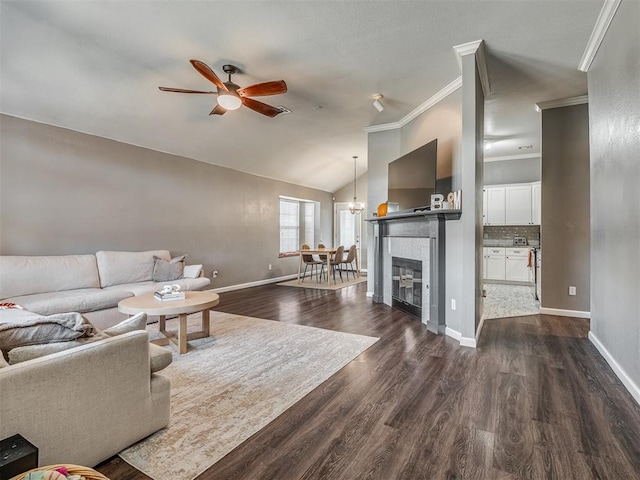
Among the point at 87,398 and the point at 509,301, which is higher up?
the point at 87,398

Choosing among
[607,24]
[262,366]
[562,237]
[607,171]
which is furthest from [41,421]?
[562,237]

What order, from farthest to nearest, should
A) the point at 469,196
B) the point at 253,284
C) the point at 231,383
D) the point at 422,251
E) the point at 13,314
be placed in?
the point at 253,284
the point at 422,251
the point at 469,196
the point at 13,314
the point at 231,383

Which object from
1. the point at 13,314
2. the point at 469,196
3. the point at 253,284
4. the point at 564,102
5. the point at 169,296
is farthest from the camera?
A: the point at 253,284

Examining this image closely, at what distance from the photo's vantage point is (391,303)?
5.13 m

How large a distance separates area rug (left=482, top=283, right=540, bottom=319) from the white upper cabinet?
4.81ft

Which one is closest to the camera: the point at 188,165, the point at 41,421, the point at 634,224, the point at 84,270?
the point at 41,421

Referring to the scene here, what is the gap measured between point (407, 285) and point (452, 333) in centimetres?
120

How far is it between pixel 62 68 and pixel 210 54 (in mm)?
1615

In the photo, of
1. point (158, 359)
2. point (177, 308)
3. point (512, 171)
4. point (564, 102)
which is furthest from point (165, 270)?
point (512, 171)

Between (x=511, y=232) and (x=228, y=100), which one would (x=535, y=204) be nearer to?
(x=511, y=232)

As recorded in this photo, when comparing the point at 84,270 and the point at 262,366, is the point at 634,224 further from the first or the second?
the point at 84,270

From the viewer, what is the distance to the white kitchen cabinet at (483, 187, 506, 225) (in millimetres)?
7273

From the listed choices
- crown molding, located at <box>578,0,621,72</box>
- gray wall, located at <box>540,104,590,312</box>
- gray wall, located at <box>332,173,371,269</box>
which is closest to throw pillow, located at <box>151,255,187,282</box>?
gray wall, located at <box>540,104,590,312</box>

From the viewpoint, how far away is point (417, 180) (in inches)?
171
